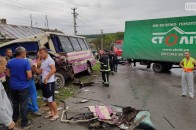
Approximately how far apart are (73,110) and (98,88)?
423 cm

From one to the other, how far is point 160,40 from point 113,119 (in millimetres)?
11757

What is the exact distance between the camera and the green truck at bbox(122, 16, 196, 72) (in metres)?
15.2

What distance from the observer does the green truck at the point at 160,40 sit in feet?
49.9

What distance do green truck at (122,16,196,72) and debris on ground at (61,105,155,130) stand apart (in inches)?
388

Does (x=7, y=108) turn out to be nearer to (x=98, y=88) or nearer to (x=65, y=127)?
(x=65, y=127)

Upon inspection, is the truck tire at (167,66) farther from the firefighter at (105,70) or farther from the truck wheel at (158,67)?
the firefighter at (105,70)

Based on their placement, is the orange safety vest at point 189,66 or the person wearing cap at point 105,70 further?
the person wearing cap at point 105,70

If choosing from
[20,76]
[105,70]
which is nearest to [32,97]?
[20,76]

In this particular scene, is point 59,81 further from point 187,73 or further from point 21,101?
point 187,73


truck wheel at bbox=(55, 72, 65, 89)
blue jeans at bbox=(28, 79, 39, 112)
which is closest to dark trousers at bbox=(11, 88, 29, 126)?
blue jeans at bbox=(28, 79, 39, 112)

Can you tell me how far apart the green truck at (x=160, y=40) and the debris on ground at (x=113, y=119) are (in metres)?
9.84

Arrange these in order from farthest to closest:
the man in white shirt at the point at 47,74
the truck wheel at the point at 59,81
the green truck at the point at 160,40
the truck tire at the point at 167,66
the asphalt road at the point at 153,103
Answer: the truck tire at the point at 167,66
the green truck at the point at 160,40
the truck wheel at the point at 59,81
the man in white shirt at the point at 47,74
the asphalt road at the point at 153,103

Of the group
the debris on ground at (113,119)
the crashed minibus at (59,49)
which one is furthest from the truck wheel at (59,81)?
the debris on ground at (113,119)

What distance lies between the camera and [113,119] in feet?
19.6
